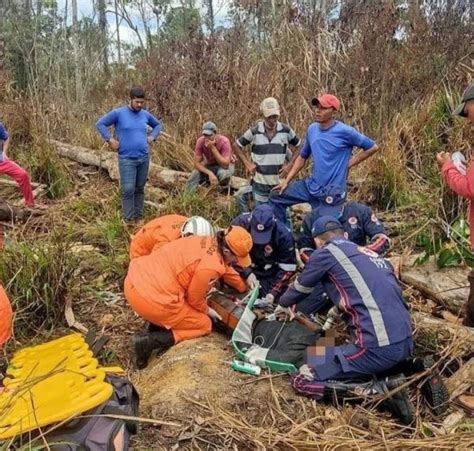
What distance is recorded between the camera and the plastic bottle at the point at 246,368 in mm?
3541

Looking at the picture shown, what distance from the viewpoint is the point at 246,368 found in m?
3.55

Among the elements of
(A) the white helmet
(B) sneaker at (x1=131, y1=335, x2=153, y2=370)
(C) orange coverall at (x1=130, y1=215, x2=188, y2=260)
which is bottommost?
(B) sneaker at (x1=131, y1=335, x2=153, y2=370)

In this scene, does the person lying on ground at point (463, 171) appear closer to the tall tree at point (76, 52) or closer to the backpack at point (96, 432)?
the backpack at point (96, 432)

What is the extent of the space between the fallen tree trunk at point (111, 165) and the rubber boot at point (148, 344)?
3.34m

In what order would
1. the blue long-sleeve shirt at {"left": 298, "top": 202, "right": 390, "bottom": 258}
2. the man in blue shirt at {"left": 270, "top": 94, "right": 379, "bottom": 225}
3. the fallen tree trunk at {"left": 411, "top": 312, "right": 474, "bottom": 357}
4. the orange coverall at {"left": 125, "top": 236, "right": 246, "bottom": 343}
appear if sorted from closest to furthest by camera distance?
1. the fallen tree trunk at {"left": 411, "top": 312, "right": 474, "bottom": 357}
2. the orange coverall at {"left": 125, "top": 236, "right": 246, "bottom": 343}
3. the blue long-sleeve shirt at {"left": 298, "top": 202, "right": 390, "bottom": 258}
4. the man in blue shirt at {"left": 270, "top": 94, "right": 379, "bottom": 225}

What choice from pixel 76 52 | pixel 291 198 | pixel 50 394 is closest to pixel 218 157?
pixel 291 198

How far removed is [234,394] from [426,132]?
14.8 feet

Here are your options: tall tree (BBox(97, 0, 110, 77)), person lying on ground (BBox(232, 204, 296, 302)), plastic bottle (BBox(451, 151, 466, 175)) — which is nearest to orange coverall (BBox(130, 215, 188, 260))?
person lying on ground (BBox(232, 204, 296, 302))

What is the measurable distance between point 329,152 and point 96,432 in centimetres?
339

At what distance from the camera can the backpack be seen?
2580 millimetres

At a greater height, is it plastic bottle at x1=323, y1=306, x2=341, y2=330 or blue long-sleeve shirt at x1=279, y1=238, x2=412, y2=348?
blue long-sleeve shirt at x1=279, y1=238, x2=412, y2=348

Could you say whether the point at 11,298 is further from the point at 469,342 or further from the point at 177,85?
the point at 177,85

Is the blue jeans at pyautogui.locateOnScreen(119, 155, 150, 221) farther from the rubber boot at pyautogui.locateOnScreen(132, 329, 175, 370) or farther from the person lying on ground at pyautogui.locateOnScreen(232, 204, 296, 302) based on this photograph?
the rubber boot at pyautogui.locateOnScreen(132, 329, 175, 370)

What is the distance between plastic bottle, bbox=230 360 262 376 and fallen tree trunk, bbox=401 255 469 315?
5.26 feet
